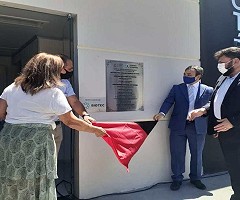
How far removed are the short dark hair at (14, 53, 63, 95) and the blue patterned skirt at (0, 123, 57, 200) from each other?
33cm

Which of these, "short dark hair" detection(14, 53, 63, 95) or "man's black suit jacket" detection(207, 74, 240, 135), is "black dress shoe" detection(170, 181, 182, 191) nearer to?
"man's black suit jacket" detection(207, 74, 240, 135)

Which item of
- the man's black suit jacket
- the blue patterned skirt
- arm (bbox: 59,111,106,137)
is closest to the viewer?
the blue patterned skirt

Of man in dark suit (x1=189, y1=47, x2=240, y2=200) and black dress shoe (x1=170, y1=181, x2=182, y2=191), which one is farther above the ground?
man in dark suit (x1=189, y1=47, x2=240, y2=200)

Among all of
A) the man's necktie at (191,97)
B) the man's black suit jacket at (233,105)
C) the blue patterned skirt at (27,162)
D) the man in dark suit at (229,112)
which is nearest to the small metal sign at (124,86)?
the man's necktie at (191,97)

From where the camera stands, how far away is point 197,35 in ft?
17.5

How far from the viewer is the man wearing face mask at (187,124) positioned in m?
4.60

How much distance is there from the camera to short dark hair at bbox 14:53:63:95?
254 centimetres

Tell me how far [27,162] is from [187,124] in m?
2.78

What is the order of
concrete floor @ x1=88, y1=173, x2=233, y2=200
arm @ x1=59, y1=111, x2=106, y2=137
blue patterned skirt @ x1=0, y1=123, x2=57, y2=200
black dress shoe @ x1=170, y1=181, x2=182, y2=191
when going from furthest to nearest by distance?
black dress shoe @ x1=170, y1=181, x2=182, y2=191
concrete floor @ x1=88, y1=173, x2=233, y2=200
arm @ x1=59, y1=111, x2=106, y2=137
blue patterned skirt @ x1=0, y1=123, x2=57, y2=200

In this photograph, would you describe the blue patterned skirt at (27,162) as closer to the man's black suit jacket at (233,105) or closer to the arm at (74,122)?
the arm at (74,122)

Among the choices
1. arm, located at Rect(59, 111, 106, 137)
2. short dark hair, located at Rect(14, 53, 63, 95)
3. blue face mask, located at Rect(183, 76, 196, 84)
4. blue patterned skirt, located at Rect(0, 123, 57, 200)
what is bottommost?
blue patterned skirt, located at Rect(0, 123, 57, 200)

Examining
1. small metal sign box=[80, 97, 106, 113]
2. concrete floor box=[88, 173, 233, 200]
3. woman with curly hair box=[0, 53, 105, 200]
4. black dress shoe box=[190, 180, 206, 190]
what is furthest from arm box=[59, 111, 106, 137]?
black dress shoe box=[190, 180, 206, 190]

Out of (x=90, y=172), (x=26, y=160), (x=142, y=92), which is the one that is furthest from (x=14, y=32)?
(x=26, y=160)

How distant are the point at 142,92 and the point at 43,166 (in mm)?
2430
